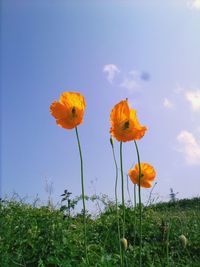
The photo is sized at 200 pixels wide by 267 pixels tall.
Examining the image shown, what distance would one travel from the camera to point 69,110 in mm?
2037

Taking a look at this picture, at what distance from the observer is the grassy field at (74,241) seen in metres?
3.23

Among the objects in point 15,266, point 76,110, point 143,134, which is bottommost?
point 15,266

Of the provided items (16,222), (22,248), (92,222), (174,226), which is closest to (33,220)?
(16,222)

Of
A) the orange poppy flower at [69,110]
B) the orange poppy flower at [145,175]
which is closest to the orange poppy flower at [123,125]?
the orange poppy flower at [69,110]

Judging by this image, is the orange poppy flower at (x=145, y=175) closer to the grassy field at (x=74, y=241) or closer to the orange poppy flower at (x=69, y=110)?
the grassy field at (x=74, y=241)

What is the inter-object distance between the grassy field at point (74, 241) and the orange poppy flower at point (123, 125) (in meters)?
0.52

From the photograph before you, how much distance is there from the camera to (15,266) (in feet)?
10.2

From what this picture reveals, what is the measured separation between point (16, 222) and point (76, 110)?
2286mm

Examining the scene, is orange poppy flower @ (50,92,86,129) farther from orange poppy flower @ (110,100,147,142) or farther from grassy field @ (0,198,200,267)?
grassy field @ (0,198,200,267)

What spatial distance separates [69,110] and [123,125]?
27 cm

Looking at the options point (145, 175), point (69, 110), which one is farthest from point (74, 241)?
point (69, 110)

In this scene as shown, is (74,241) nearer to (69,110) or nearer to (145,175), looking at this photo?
(145,175)

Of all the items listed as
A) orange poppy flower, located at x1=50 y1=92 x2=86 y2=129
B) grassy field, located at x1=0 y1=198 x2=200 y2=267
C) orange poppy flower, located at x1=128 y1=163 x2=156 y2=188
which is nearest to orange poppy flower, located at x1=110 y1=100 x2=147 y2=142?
orange poppy flower, located at x1=50 y1=92 x2=86 y2=129

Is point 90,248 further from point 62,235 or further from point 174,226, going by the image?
point 174,226
